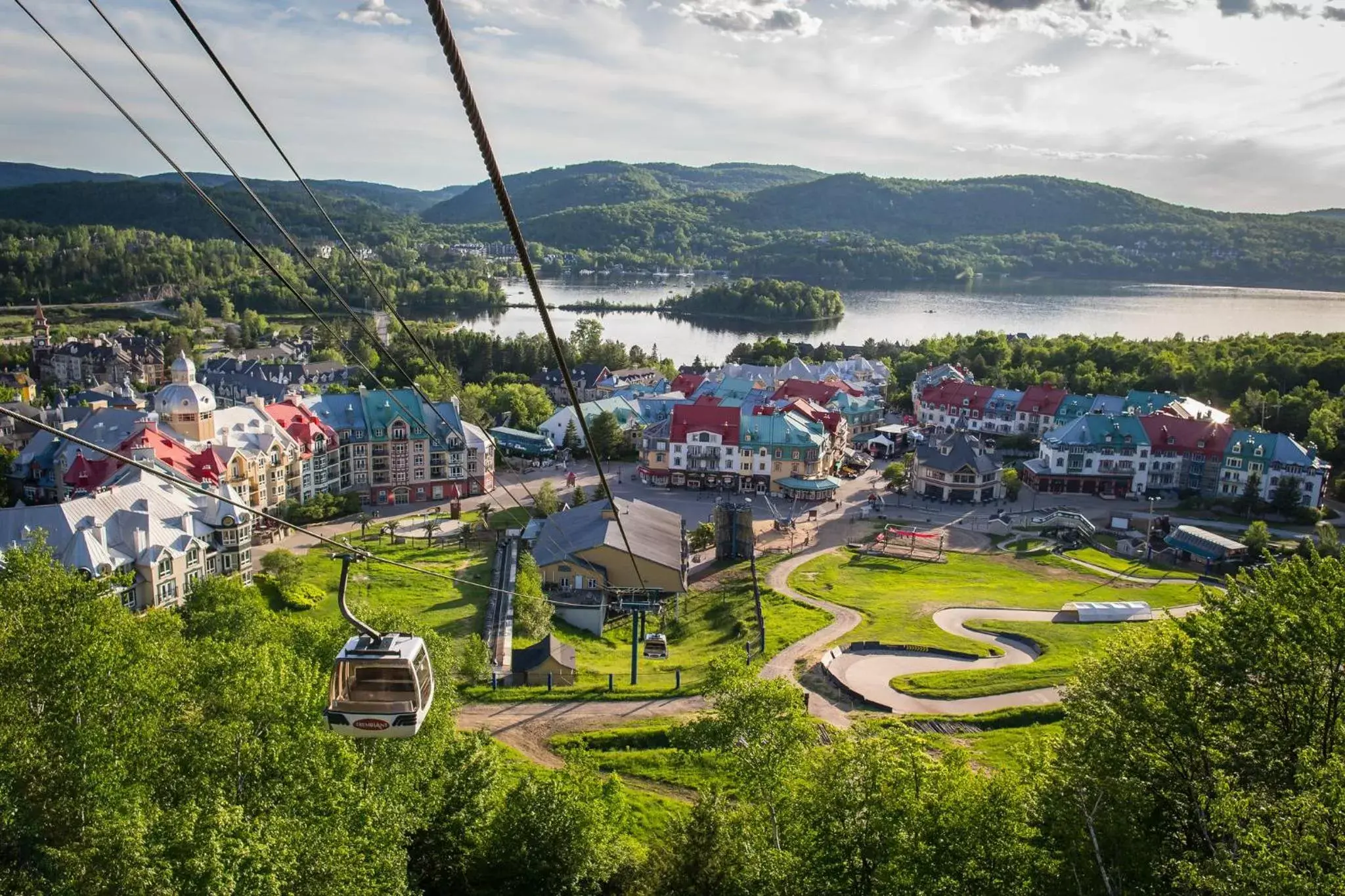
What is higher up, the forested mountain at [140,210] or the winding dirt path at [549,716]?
the forested mountain at [140,210]

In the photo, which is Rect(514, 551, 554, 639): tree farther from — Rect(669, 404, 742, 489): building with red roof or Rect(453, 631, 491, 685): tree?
Rect(669, 404, 742, 489): building with red roof

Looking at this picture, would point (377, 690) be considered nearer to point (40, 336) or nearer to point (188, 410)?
point (188, 410)

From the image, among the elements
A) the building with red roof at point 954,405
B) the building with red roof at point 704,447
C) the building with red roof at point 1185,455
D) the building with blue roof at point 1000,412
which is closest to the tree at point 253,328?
the building with red roof at point 704,447

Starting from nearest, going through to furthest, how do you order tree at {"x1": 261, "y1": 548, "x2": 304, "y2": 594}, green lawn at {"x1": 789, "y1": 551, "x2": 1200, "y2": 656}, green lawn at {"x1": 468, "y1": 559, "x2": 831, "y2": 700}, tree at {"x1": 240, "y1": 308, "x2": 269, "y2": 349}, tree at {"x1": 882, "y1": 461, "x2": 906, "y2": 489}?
green lawn at {"x1": 468, "y1": 559, "x2": 831, "y2": 700}
green lawn at {"x1": 789, "y1": 551, "x2": 1200, "y2": 656}
tree at {"x1": 261, "y1": 548, "x2": 304, "y2": 594}
tree at {"x1": 882, "y1": 461, "x2": 906, "y2": 489}
tree at {"x1": 240, "y1": 308, "x2": 269, "y2": 349}

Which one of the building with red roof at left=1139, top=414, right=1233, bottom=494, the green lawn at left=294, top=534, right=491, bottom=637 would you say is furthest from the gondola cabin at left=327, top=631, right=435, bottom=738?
the building with red roof at left=1139, top=414, right=1233, bottom=494

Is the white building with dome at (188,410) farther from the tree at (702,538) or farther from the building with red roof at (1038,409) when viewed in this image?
the building with red roof at (1038,409)

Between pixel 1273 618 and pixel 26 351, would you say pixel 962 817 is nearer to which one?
pixel 1273 618

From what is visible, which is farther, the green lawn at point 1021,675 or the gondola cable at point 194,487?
the green lawn at point 1021,675

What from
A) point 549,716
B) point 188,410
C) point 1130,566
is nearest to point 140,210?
point 188,410
